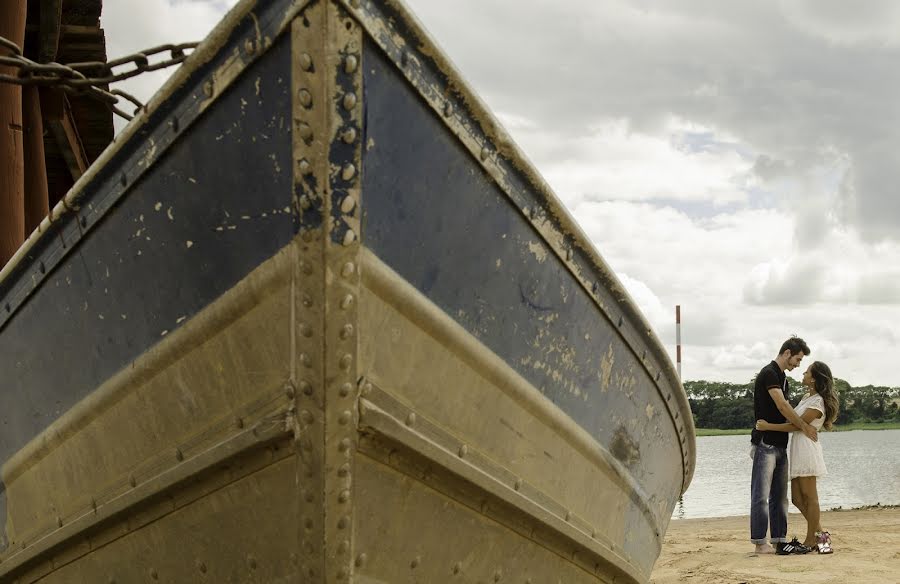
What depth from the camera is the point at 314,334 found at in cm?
238

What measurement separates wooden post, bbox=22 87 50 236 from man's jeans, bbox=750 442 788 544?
638cm

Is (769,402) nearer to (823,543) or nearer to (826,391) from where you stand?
(826,391)

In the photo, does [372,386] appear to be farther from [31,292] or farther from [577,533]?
[31,292]

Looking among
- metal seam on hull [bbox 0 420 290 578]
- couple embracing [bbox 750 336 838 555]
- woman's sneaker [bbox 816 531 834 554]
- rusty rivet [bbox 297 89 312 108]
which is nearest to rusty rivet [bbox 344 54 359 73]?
rusty rivet [bbox 297 89 312 108]

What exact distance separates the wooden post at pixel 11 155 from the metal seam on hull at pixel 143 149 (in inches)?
120

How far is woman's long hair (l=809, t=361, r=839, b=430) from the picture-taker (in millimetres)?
7367

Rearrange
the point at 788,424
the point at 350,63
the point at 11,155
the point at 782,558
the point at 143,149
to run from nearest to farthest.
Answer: the point at 350,63
the point at 143,149
the point at 11,155
the point at 782,558
the point at 788,424

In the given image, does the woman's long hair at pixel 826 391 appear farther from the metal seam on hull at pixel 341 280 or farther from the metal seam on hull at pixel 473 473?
the metal seam on hull at pixel 341 280

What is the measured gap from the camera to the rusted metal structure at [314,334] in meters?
2.34

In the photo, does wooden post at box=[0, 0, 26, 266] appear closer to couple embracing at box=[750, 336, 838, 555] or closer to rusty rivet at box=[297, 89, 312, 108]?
rusty rivet at box=[297, 89, 312, 108]

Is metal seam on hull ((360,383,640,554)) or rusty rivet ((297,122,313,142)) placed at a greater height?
rusty rivet ((297,122,313,142))

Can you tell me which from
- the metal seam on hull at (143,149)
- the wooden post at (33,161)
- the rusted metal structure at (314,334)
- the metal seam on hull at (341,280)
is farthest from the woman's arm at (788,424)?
the wooden post at (33,161)

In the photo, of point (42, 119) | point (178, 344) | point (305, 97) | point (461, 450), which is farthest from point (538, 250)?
point (42, 119)

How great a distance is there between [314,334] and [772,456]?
19.9 ft
